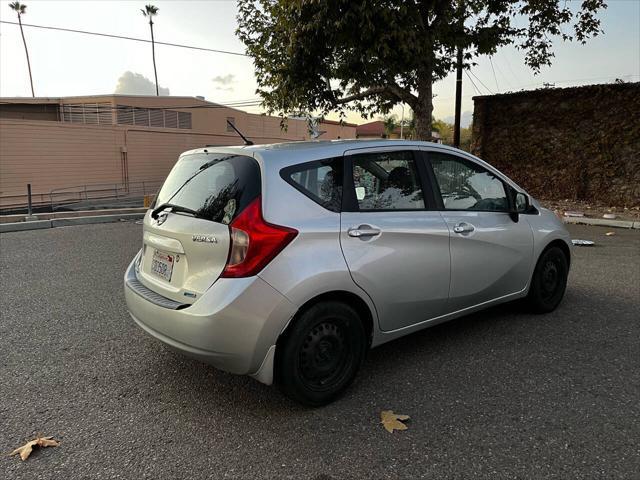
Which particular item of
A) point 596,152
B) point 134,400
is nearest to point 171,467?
point 134,400

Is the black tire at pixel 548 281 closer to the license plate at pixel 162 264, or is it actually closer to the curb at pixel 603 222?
the license plate at pixel 162 264

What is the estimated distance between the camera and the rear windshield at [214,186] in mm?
2828

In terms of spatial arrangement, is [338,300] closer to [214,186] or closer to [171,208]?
[214,186]

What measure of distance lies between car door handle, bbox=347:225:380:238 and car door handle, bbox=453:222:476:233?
31.8 inches

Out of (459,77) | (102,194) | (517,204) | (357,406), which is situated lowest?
(357,406)

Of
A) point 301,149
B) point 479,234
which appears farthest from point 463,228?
point 301,149

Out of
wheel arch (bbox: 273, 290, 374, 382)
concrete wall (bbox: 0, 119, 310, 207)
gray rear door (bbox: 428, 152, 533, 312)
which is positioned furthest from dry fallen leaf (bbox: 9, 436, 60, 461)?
concrete wall (bbox: 0, 119, 310, 207)

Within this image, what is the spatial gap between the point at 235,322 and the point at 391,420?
1081mm

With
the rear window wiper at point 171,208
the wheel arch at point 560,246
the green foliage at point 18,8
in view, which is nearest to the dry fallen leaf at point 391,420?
the rear window wiper at point 171,208

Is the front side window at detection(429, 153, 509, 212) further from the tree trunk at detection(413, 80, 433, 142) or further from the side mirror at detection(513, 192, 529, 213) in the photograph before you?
the tree trunk at detection(413, 80, 433, 142)

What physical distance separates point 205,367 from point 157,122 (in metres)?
28.5

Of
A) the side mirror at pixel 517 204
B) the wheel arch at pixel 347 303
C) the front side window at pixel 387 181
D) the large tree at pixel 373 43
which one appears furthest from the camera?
the large tree at pixel 373 43

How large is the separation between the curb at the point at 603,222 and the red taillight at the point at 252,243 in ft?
34.9

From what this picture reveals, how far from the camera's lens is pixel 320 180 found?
10.00 ft
